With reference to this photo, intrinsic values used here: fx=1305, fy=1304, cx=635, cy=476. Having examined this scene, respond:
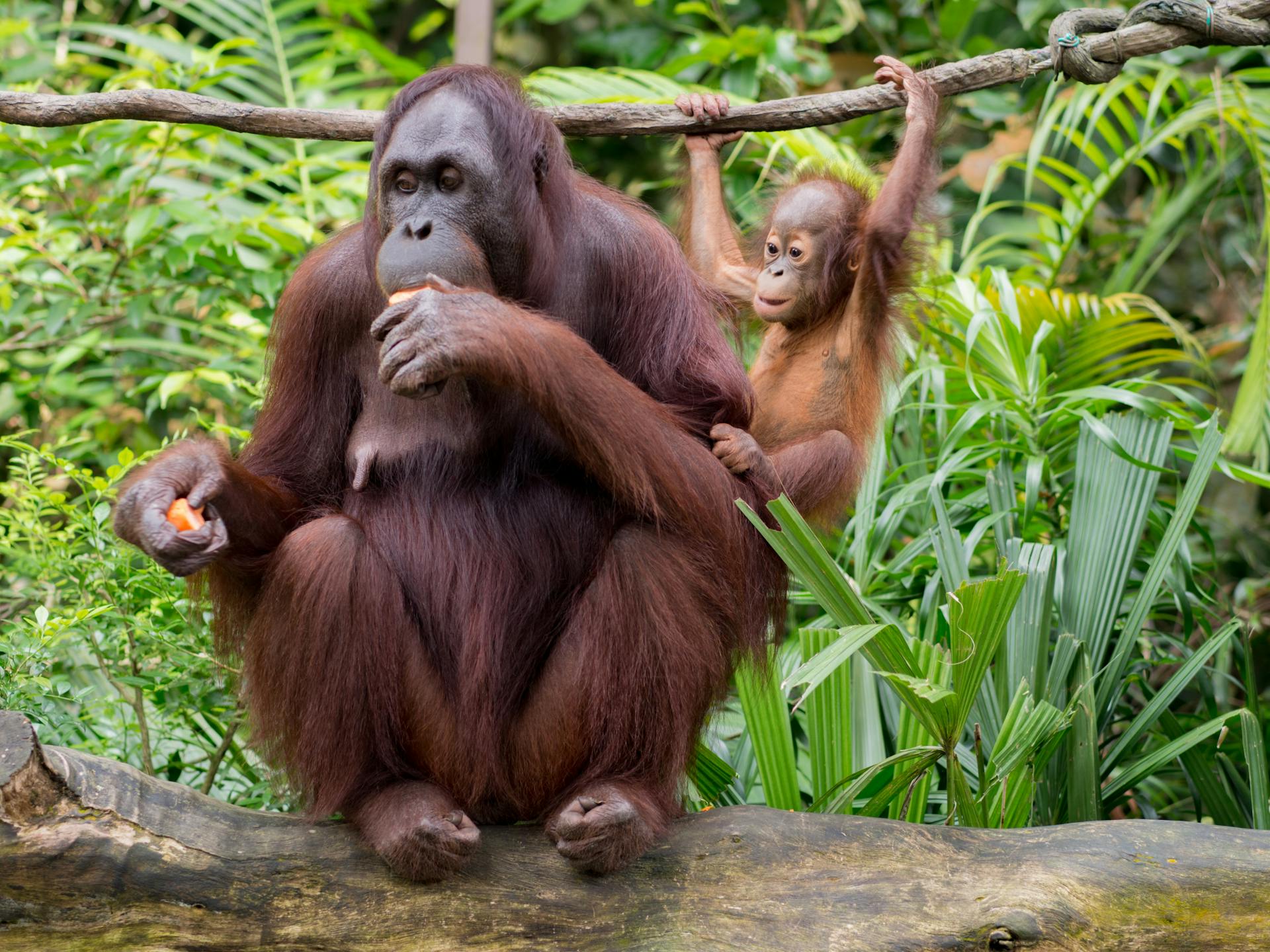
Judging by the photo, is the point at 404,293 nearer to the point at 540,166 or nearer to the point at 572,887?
the point at 540,166

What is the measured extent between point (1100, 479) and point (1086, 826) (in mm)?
1291

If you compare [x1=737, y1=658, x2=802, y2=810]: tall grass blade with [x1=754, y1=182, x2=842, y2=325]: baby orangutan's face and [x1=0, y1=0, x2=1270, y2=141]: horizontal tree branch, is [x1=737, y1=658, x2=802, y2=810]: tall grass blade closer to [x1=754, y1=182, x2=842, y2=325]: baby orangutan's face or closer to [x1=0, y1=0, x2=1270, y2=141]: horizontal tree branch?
[x1=754, y1=182, x2=842, y2=325]: baby orangutan's face

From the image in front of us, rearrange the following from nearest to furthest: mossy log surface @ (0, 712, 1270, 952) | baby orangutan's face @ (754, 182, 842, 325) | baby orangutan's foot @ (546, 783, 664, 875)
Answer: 1. mossy log surface @ (0, 712, 1270, 952)
2. baby orangutan's foot @ (546, 783, 664, 875)
3. baby orangutan's face @ (754, 182, 842, 325)

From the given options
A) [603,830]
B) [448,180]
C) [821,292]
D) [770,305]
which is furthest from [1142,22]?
[603,830]

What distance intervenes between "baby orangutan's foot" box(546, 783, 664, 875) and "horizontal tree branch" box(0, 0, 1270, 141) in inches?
65.9

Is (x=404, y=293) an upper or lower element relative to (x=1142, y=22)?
lower

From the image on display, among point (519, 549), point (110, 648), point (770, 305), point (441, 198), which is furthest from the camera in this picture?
point (770, 305)

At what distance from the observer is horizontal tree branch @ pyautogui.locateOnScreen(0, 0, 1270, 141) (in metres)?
3.19

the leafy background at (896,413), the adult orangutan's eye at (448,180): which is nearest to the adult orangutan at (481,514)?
the adult orangutan's eye at (448,180)

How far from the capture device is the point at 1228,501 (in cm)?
649

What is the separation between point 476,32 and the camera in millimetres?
5625

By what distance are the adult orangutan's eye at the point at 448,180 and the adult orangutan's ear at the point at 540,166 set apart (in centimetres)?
23

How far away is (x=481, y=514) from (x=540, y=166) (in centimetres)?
79

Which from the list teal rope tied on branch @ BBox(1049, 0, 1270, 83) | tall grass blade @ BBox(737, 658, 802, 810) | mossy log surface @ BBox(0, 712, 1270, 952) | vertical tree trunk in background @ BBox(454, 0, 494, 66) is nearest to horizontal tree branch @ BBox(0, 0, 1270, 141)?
teal rope tied on branch @ BBox(1049, 0, 1270, 83)
